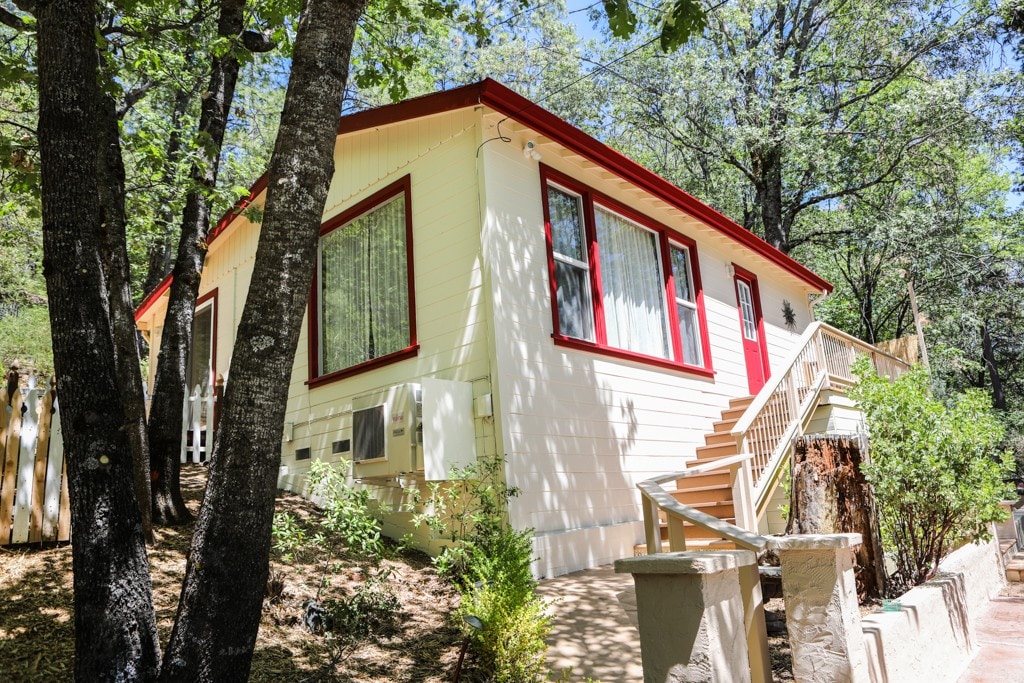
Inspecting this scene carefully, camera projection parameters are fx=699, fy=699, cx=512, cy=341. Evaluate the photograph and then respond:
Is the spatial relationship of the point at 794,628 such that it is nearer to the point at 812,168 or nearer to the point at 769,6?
the point at 812,168

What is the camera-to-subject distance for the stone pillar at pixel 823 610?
320 centimetres

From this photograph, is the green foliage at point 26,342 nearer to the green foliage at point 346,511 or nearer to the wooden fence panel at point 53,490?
the wooden fence panel at point 53,490

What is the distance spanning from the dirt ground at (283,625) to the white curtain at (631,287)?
4.00 meters

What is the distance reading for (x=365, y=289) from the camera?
346 inches

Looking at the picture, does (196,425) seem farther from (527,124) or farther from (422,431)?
(527,124)

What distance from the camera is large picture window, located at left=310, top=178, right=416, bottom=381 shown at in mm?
8172

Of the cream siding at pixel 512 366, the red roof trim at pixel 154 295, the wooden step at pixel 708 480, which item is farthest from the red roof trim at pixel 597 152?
the red roof trim at pixel 154 295

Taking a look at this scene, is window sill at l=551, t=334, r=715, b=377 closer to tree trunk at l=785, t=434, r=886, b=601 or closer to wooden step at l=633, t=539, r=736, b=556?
wooden step at l=633, t=539, r=736, b=556

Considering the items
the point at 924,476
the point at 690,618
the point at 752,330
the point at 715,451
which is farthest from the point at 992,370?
the point at 690,618

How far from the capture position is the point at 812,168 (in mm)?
18422

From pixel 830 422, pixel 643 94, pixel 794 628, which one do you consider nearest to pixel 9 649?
pixel 794 628

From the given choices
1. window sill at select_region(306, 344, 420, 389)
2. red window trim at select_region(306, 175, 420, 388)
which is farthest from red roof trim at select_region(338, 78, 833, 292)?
window sill at select_region(306, 344, 420, 389)

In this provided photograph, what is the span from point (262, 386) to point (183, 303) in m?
5.22

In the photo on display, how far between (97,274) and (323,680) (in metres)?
2.47
